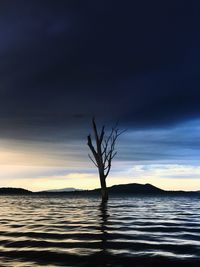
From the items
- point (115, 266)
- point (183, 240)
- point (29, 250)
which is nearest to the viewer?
point (115, 266)

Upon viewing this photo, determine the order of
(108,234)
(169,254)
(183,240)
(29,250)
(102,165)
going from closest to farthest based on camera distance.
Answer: (169,254) → (29,250) → (183,240) → (108,234) → (102,165)

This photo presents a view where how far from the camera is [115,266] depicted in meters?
9.14

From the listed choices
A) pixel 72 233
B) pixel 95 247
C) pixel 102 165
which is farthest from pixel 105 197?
pixel 95 247

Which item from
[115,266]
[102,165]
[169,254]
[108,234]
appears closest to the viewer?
[115,266]

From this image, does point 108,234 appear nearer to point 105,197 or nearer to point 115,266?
point 115,266

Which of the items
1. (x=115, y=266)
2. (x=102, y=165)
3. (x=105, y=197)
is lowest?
(x=115, y=266)

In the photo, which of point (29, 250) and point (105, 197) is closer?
point (29, 250)

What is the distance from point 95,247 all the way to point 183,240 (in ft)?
11.4

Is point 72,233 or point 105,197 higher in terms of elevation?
point 105,197

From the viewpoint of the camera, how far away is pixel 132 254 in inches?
423

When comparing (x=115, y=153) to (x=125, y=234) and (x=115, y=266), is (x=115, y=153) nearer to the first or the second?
(x=125, y=234)

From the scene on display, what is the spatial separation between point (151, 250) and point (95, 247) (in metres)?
1.78

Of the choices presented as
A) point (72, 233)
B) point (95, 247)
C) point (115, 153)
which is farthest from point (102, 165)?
point (95, 247)

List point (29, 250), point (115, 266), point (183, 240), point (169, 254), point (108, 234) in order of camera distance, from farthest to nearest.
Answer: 1. point (108, 234)
2. point (183, 240)
3. point (29, 250)
4. point (169, 254)
5. point (115, 266)
